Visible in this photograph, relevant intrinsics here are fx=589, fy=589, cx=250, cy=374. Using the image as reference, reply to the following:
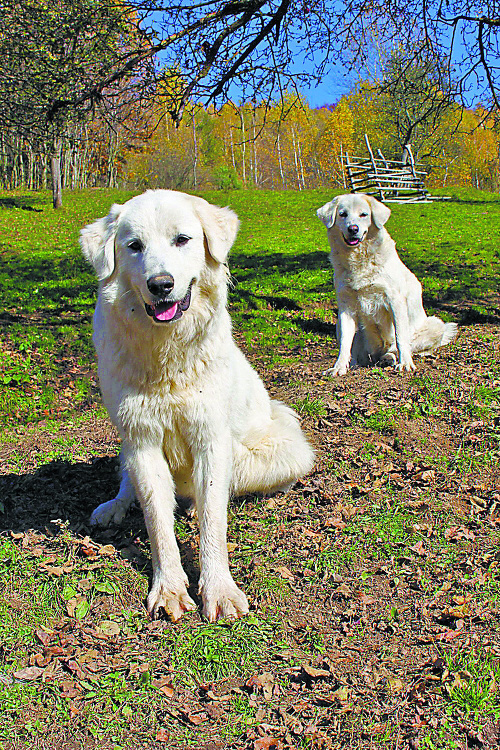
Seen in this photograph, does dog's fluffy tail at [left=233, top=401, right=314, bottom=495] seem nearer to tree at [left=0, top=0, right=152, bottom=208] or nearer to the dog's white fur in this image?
the dog's white fur

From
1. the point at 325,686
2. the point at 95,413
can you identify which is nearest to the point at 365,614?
the point at 325,686

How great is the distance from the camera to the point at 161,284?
2654mm

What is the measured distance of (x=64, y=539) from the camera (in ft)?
11.3

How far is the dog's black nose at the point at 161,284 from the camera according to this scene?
2.65 m

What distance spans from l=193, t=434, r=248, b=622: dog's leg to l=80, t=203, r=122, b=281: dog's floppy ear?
3.27 feet

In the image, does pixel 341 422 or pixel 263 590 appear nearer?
pixel 263 590

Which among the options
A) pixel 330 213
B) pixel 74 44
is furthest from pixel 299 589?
pixel 74 44

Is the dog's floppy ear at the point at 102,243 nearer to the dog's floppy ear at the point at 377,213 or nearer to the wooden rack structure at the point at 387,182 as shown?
the dog's floppy ear at the point at 377,213

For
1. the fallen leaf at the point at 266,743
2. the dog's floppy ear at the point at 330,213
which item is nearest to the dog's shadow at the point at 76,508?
the fallen leaf at the point at 266,743

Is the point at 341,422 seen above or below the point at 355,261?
below

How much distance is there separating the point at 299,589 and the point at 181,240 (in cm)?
193

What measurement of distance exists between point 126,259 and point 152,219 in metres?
0.23

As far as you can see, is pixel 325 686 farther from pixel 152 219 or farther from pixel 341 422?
pixel 341 422

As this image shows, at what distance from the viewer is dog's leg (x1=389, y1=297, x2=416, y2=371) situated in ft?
21.6
